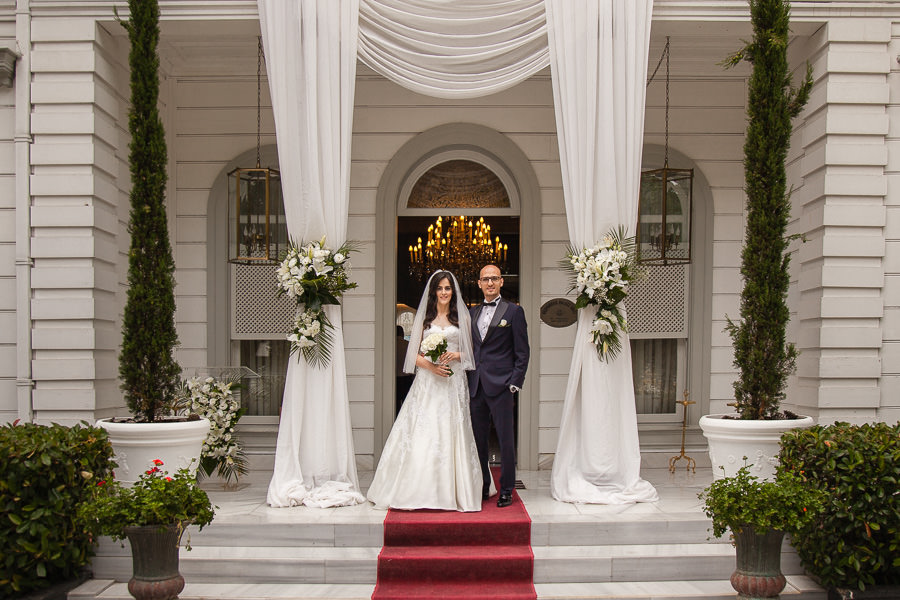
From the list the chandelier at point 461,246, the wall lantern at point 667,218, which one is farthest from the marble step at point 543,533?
the chandelier at point 461,246

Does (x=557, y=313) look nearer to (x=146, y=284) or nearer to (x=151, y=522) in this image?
(x=146, y=284)

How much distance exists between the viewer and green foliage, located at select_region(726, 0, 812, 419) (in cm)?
504

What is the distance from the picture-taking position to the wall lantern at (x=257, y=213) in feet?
22.2

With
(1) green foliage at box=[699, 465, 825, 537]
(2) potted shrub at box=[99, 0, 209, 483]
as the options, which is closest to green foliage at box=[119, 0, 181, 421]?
(2) potted shrub at box=[99, 0, 209, 483]

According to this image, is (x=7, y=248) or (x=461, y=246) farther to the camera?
(x=461, y=246)

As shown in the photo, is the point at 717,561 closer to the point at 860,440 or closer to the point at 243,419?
the point at 860,440

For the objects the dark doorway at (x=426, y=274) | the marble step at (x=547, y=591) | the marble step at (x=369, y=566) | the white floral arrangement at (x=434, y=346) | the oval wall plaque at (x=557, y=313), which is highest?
the dark doorway at (x=426, y=274)

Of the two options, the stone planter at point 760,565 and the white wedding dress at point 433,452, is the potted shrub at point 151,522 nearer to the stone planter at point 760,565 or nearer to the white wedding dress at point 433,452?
the white wedding dress at point 433,452

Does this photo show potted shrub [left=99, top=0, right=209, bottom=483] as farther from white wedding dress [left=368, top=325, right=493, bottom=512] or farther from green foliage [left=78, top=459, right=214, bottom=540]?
white wedding dress [left=368, top=325, right=493, bottom=512]

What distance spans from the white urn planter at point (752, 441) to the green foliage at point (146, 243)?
4.01 m

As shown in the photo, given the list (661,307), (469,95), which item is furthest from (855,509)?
(469,95)

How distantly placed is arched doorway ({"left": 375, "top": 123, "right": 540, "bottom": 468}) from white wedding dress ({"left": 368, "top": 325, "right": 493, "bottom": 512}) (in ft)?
5.41

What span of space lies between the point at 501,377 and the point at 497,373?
0.05m

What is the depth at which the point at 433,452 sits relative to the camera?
531 centimetres
